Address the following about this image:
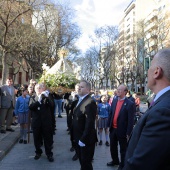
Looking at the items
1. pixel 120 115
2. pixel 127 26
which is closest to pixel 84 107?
pixel 120 115

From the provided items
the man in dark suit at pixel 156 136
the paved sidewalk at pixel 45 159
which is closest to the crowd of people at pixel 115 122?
the man in dark suit at pixel 156 136

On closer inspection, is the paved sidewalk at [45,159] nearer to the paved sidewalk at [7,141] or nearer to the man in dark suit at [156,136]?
the paved sidewalk at [7,141]

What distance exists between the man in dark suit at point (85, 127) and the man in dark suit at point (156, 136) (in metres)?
2.65

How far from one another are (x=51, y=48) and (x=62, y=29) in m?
4.01

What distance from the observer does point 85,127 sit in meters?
4.45

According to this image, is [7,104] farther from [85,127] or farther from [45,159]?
[85,127]

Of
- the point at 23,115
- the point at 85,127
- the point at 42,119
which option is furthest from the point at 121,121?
the point at 23,115

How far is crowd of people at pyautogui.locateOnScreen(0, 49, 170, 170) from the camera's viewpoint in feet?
5.17

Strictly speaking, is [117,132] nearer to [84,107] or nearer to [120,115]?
[120,115]

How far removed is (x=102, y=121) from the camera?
8.68m

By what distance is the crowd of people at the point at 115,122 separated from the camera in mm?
1576

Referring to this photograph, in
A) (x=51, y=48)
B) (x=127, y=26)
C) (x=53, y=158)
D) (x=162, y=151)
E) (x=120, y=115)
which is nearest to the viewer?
(x=162, y=151)

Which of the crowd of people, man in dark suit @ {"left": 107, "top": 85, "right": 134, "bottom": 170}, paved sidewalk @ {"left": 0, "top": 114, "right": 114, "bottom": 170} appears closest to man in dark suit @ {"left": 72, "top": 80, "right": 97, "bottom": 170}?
the crowd of people

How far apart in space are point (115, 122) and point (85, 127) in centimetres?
160
